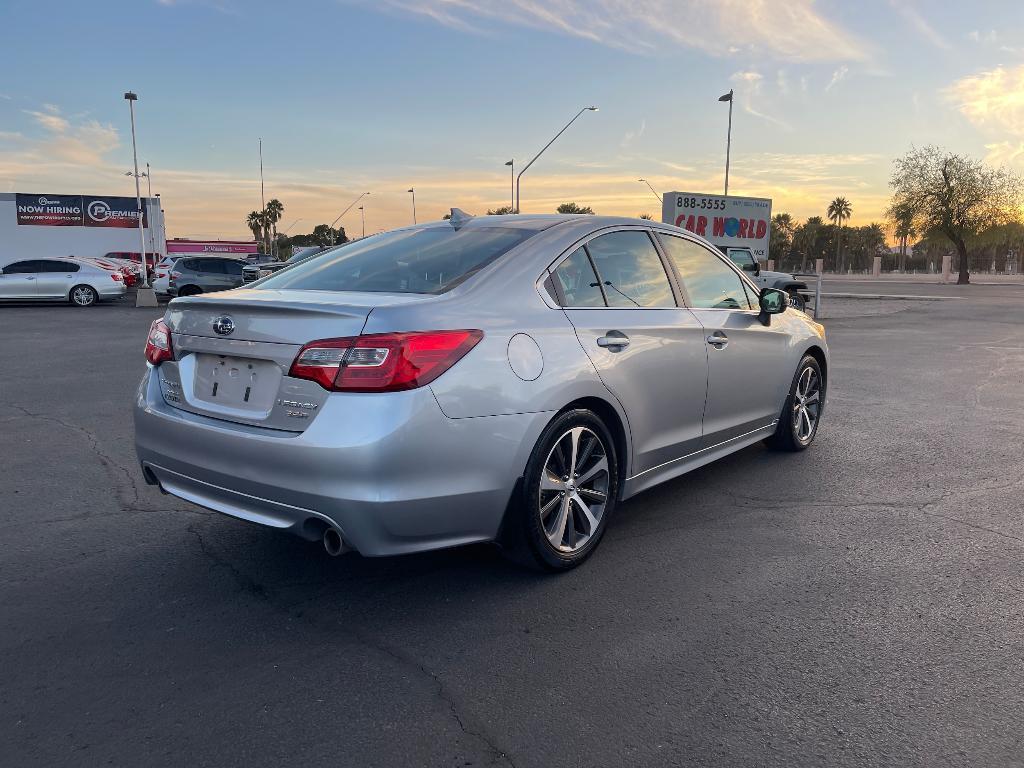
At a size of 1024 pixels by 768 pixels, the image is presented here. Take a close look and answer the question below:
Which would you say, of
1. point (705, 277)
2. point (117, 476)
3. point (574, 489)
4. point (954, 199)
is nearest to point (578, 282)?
point (574, 489)

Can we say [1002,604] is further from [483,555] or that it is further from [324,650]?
[324,650]

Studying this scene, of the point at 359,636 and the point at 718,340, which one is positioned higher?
the point at 718,340

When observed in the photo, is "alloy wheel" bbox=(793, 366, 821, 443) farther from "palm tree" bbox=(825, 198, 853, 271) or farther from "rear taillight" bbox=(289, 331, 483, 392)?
"palm tree" bbox=(825, 198, 853, 271)

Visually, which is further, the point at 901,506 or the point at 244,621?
the point at 901,506

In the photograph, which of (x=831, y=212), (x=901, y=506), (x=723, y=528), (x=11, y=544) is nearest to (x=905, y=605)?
(x=723, y=528)

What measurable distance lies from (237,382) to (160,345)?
68 centimetres

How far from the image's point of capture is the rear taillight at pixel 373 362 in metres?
2.98

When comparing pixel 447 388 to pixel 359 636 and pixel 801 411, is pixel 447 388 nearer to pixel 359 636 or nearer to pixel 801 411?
pixel 359 636

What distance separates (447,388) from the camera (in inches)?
121

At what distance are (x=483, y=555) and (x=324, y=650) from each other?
1.15m

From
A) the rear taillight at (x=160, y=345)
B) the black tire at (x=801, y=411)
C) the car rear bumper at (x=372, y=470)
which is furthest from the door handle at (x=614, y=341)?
the black tire at (x=801, y=411)

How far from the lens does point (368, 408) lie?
2.96 m

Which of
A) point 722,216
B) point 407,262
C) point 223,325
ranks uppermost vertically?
point 722,216

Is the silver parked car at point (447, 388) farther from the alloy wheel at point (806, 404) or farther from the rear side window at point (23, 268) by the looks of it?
the rear side window at point (23, 268)
